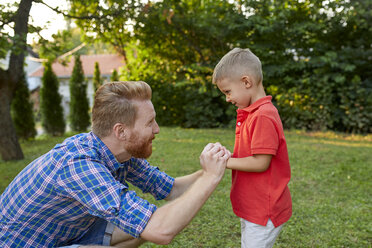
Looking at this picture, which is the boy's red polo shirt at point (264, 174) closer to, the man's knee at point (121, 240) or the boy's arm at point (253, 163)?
the boy's arm at point (253, 163)

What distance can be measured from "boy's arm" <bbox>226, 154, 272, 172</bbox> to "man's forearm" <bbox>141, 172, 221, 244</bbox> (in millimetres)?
319

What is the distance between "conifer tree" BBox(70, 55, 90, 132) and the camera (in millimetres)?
11109

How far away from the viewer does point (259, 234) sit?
76.3 inches

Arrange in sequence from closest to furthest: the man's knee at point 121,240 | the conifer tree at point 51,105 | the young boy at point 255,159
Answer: the young boy at point 255,159, the man's knee at point 121,240, the conifer tree at point 51,105

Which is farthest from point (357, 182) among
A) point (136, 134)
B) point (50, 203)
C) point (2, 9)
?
point (2, 9)

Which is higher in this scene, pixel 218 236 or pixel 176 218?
pixel 176 218

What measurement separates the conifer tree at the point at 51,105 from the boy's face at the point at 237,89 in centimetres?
939

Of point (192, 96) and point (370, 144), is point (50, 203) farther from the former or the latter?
point (192, 96)

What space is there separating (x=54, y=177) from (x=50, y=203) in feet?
0.50

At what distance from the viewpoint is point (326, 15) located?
9.72m

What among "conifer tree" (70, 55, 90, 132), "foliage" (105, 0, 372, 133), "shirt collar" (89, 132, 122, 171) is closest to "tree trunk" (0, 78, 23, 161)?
"foliage" (105, 0, 372, 133)

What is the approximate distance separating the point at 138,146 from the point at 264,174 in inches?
28.2

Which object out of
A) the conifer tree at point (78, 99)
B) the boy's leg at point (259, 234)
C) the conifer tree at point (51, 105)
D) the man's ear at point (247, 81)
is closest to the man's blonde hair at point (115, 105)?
the man's ear at point (247, 81)

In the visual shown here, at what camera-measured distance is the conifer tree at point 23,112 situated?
9.69 metres
